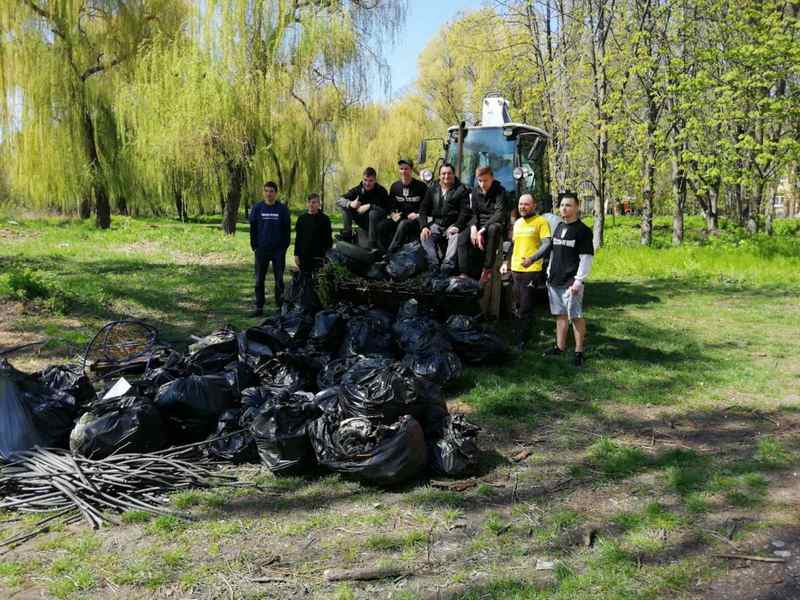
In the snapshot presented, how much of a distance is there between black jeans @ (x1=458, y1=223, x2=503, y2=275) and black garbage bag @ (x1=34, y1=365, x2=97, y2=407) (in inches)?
152

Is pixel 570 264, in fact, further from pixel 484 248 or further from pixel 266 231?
pixel 266 231

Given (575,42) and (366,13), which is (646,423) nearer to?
(575,42)

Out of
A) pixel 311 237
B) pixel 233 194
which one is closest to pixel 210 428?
pixel 311 237

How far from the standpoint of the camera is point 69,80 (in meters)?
20.5

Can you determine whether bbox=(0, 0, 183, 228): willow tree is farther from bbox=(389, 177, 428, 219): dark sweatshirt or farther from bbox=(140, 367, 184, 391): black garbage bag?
bbox=(140, 367, 184, 391): black garbage bag

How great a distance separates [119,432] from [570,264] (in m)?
4.25

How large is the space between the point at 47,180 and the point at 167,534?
2104 centimetres

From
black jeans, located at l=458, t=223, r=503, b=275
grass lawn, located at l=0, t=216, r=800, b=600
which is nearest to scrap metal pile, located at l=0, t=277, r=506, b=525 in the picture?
grass lawn, located at l=0, t=216, r=800, b=600

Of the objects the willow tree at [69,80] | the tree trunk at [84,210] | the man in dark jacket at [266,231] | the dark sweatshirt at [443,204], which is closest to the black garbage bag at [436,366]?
the dark sweatshirt at [443,204]

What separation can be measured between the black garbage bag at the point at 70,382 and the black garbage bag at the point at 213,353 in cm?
82

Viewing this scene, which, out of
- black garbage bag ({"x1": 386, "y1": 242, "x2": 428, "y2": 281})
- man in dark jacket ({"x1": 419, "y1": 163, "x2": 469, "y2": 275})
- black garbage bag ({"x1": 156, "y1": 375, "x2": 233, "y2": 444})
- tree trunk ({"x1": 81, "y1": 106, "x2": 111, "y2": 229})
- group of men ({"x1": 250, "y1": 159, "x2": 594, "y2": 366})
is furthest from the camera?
tree trunk ({"x1": 81, "y1": 106, "x2": 111, "y2": 229})

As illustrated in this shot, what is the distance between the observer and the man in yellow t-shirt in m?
6.88

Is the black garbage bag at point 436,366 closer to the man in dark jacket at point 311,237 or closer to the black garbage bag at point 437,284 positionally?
the black garbage bag at point 437,284

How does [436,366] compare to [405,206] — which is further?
[405,206]
